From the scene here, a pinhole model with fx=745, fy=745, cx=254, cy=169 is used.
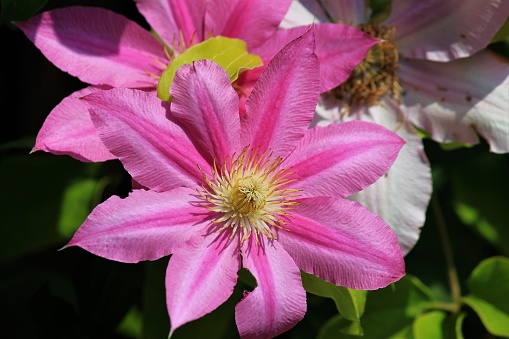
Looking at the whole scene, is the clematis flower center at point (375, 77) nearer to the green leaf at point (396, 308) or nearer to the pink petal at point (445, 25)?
the pink petal at point (445, 25)

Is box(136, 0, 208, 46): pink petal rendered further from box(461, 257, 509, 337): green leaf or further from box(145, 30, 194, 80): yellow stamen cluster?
box(461, 257, 509, 337): green leaf

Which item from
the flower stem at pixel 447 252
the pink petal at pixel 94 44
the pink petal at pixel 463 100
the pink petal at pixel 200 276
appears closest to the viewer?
the pink petal at pixel 200 276

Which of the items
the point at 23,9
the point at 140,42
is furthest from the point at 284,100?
the point at 23,9

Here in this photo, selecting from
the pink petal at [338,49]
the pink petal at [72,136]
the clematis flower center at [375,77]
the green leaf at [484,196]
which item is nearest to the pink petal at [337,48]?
the pink petal at [338,49]

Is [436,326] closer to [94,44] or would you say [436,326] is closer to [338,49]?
[338,49]

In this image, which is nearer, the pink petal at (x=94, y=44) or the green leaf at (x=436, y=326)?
the pink petal at (x=94, y=44)

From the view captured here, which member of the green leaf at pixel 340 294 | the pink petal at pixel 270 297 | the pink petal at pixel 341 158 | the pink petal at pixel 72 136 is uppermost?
the pink petal at pixel 72 136

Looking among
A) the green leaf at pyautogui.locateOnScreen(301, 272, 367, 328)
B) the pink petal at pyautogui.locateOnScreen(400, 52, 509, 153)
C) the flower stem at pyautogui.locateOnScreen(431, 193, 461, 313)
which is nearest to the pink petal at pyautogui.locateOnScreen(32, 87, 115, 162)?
the green leaf at pyautogui.locateOnScreen(301, 272, 367, 328)
